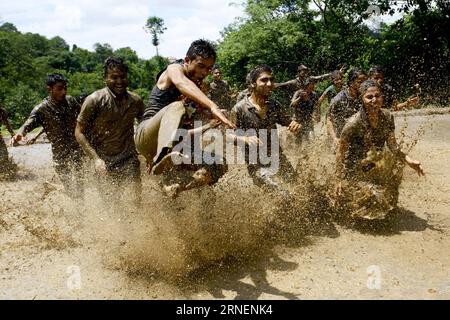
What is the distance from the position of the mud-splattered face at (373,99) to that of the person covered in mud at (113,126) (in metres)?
2.25

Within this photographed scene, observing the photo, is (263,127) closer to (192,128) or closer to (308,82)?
(192,128)

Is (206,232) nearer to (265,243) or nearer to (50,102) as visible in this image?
(265,243)

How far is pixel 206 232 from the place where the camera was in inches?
161

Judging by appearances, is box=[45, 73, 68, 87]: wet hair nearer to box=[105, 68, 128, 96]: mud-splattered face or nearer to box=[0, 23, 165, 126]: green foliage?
box=[105, 68, 128, 96]: mud-splattered face

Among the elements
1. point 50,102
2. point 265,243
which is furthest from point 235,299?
point 50,102

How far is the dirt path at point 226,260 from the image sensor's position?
3.58 m

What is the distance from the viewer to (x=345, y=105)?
5.86 metres

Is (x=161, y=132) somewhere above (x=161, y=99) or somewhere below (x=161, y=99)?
below

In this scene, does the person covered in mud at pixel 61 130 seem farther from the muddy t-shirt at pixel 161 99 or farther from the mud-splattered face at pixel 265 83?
the mud-splattered face at pixel 265 83

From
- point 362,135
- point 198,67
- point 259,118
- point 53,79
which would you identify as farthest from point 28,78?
point 198,67

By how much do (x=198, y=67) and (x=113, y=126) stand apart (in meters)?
1.44

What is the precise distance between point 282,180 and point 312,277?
1.29m

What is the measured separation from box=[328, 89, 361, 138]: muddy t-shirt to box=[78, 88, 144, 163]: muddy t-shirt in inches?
105

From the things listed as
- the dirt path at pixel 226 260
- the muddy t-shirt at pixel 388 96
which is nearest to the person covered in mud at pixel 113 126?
the dirt path at pixel 226 260
